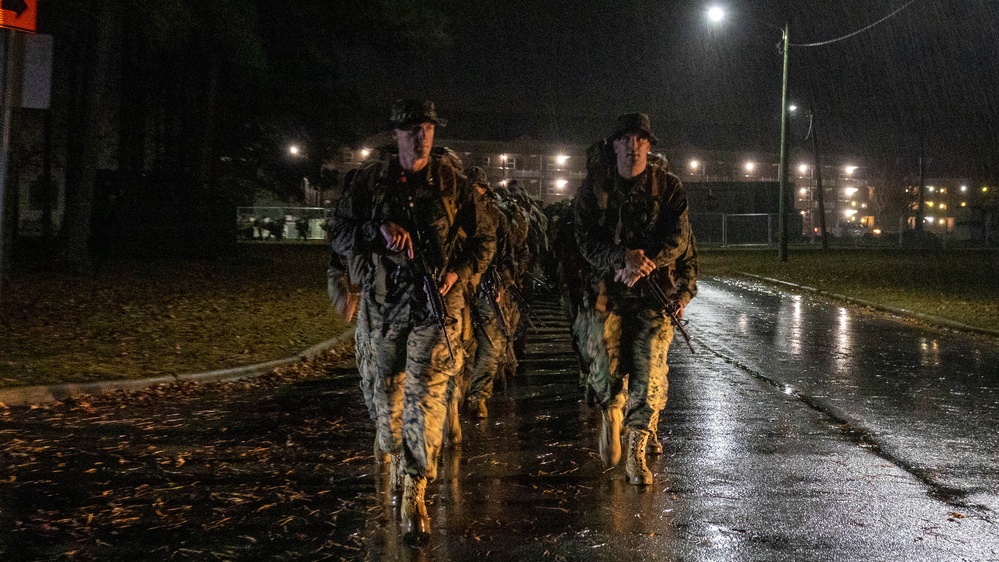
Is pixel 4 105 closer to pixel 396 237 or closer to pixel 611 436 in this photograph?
pixel 396 237

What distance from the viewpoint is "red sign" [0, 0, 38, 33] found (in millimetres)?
7609

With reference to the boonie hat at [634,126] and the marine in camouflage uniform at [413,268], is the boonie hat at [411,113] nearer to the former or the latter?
the marine in camouflage uniform at [413,268]

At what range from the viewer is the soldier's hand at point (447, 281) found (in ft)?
18.2

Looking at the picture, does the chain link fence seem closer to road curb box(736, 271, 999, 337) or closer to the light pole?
the light pole

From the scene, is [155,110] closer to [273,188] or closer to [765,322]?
[273,188]

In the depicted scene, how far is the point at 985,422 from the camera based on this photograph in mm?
8680

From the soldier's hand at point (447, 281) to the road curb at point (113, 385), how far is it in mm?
5624

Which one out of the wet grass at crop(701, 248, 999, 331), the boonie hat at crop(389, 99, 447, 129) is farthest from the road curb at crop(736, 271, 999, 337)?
the boonie hat at crop(389, 99, 447, 129)

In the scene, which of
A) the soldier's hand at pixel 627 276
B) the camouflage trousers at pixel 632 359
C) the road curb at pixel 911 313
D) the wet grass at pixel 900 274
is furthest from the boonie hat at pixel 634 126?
the wet grass at pixel 900 274

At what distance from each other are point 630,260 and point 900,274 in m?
25.7

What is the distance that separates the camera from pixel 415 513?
5332mm

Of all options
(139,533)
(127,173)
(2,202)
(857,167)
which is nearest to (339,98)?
(127,173)

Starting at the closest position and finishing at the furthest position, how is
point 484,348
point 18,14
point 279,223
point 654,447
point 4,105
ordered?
point 654,447 → point 18,14 → point 4,105 → point 484,348 → point 279,223

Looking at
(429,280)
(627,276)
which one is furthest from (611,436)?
(429,280)
